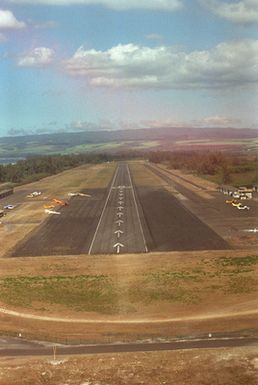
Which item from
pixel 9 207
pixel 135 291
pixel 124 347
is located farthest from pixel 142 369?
pixel 9 207

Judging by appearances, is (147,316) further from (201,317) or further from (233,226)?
(233,226)

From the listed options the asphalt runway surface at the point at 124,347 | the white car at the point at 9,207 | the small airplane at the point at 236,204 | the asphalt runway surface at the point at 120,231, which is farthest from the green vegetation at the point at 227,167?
the asphalt runway surface at the point at 124,347

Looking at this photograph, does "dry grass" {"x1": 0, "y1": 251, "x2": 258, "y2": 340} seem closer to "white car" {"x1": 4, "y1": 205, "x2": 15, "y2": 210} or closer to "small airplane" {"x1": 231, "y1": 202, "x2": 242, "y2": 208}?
"small airplane" {"x1": 231, "y1": 202, "x2": 242, "y2": 208}

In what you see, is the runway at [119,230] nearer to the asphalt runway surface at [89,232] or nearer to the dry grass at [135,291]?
the asphalt runway surface at [89,232]

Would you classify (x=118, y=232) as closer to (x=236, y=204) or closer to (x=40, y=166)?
(x=236, y=204)

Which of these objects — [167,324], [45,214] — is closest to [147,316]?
[167,324]

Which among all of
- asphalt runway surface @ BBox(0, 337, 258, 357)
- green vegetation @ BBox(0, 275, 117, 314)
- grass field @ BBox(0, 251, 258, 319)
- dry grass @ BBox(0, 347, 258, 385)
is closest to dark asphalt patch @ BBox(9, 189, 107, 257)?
grass field @ BBox(0, 251, 258, 319)
